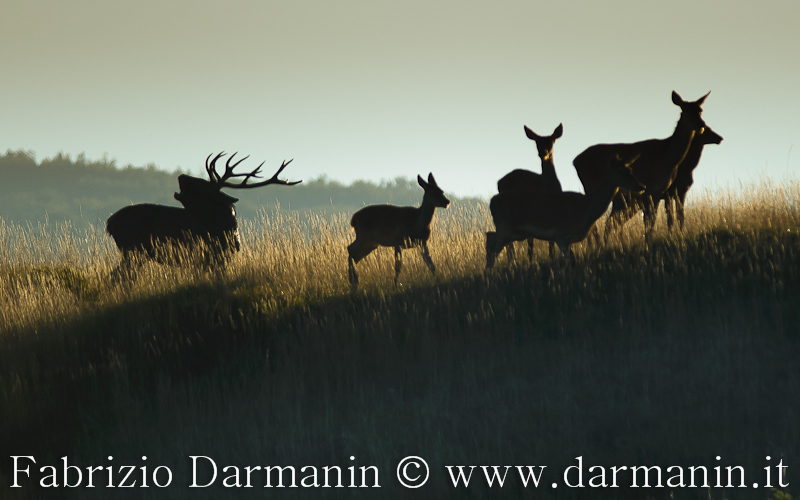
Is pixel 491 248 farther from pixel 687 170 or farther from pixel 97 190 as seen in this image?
pixel 97 190

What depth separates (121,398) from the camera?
6703 millimetres

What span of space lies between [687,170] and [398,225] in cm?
415

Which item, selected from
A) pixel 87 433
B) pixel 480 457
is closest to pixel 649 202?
pixel 480 457

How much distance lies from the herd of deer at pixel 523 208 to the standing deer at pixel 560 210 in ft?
0.04

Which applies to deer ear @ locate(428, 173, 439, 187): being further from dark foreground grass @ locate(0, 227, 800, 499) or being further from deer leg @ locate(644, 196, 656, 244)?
deer leg @ locate(644, 196, 656, 244)

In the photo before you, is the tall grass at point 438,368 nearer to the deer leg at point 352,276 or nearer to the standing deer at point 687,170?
the deer leg at point 352,276

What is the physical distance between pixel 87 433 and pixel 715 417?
558cm

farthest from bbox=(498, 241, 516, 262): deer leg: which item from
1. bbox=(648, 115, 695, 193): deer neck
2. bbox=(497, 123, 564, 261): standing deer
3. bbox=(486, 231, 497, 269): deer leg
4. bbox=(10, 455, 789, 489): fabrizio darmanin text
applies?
bbox=(10, 455, 789, 489): fabrizio darmanin text

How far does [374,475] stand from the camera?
17.7ft

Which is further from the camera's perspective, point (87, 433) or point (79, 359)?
point (79, 359)

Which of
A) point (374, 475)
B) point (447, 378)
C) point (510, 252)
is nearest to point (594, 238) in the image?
point (510, 252)

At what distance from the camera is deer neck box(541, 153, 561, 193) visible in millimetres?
8781

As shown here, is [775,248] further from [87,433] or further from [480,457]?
[87,433]

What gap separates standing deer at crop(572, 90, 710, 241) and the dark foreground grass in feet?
2.02
